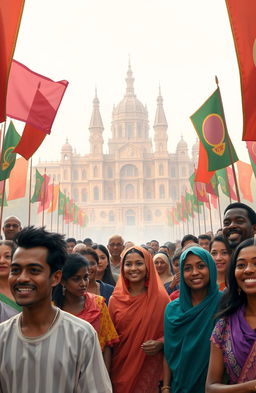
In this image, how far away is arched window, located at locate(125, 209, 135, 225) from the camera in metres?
65.5

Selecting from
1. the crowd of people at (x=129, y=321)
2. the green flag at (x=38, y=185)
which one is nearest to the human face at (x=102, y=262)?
the crowd of people at (x=129, y=321)

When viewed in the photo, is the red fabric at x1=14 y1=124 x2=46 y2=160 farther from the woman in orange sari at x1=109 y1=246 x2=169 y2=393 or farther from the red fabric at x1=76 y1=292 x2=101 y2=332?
the red fabric at x1=76 y1=292 x2=101 y2=332

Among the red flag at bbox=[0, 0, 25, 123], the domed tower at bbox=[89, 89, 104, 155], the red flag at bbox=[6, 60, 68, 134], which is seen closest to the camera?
the red flag at bbox=[0, 0, 25, 123]

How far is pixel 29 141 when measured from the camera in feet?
31.5

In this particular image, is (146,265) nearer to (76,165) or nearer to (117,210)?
(117,210)

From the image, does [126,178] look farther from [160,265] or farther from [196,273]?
[196,273]

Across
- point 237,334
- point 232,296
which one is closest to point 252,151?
point 232,296

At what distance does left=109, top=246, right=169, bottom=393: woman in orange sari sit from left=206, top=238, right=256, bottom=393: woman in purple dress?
1182 mm

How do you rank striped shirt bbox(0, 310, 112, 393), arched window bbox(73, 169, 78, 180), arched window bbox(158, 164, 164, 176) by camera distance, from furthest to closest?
arched window bbox(73, 169, 78, 180)
arched window bbox(158, 164, 164, 176)
striped shirt bbox(0, 310, 112, 393)

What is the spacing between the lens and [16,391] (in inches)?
75.7

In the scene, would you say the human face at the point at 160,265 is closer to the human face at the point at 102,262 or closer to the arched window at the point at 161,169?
the human face at the point at 102,262

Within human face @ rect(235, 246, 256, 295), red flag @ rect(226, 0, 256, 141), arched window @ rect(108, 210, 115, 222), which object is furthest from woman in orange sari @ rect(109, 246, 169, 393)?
arched window @ rect(108, 210, 115, 222)

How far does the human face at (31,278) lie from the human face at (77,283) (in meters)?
1.37

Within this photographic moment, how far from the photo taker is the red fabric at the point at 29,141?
958cm
